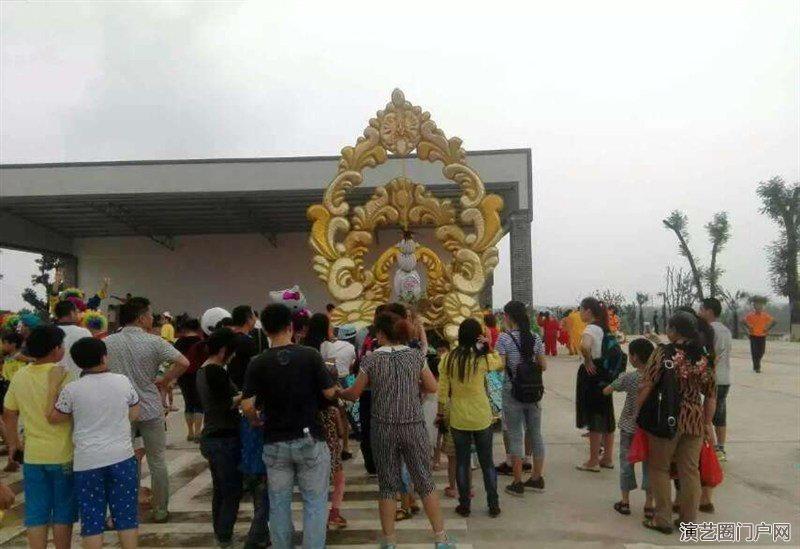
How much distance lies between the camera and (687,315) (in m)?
4.18

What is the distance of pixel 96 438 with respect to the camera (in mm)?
3355

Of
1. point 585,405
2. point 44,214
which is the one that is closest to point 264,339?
point 585,405

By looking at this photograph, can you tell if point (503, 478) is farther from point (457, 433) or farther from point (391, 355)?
point (391, 355)

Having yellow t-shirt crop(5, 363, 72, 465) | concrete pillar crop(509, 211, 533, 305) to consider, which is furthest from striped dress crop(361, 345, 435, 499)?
concrete pillar crop(509, 211, 533, 305)

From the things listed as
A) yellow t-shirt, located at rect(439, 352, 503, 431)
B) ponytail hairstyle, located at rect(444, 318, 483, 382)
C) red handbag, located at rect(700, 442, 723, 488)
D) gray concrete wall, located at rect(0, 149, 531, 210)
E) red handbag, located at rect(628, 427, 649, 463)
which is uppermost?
gray concrete wall, located at rect(0, 149, 531, 210)

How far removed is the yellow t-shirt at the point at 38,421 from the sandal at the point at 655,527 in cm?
391

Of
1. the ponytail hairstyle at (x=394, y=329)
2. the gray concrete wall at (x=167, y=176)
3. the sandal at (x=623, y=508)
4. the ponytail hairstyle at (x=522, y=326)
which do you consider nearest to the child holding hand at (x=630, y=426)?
the sandal at (x=623, y=508)

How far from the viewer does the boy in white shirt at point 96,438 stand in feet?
11.0

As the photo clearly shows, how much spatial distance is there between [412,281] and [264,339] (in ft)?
6.25

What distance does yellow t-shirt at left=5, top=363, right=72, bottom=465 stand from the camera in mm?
3439

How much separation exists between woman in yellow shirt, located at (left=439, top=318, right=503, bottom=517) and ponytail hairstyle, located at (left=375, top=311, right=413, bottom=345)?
2.42 feet

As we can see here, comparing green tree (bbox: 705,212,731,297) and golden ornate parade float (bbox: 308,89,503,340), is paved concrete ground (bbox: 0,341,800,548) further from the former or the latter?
green tree (bbox: 705,212,731,297)

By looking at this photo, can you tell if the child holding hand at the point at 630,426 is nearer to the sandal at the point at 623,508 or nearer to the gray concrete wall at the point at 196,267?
the sandal at the point at 623,508

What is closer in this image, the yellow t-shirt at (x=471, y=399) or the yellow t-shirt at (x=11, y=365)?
the yellow t-shirt at (x=471, y=399)
